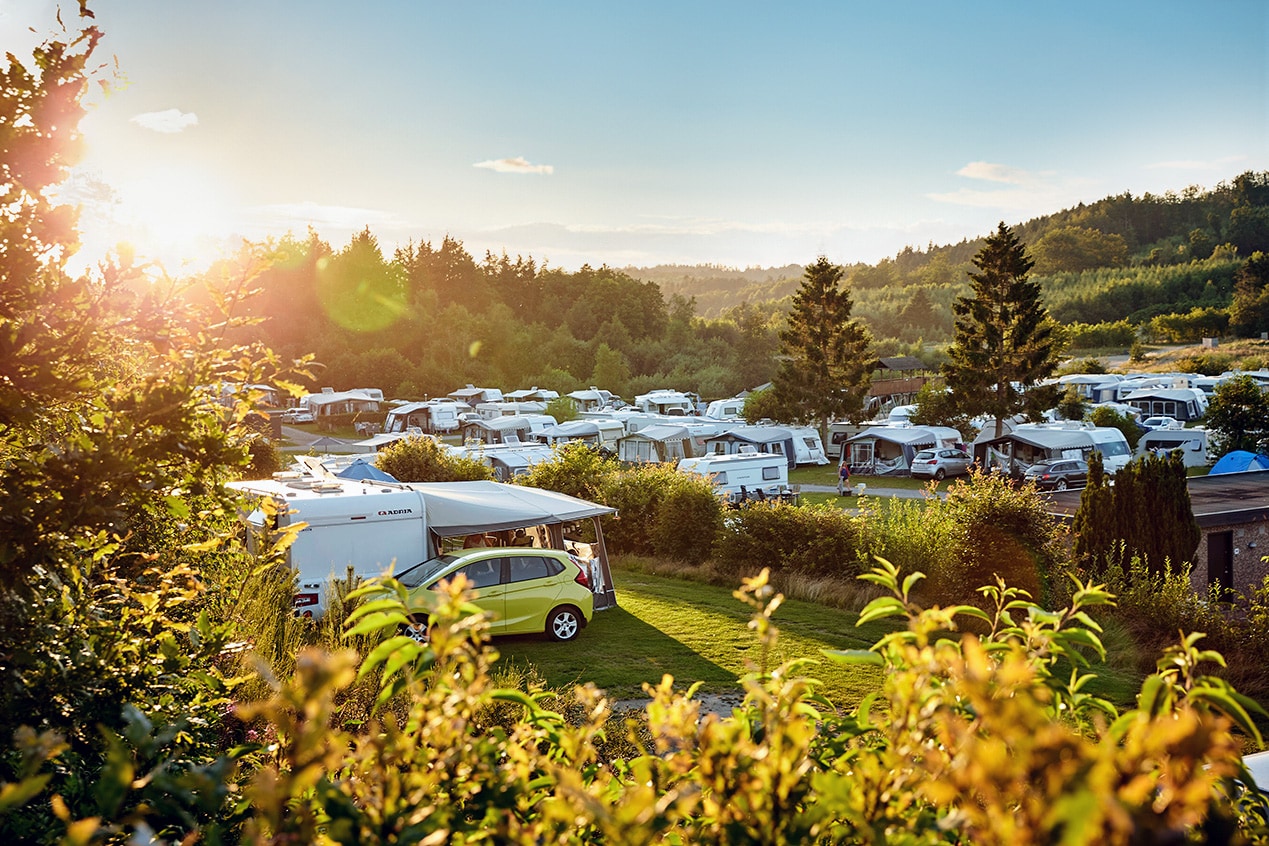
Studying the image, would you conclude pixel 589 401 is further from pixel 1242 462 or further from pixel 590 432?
pixel 1242 462

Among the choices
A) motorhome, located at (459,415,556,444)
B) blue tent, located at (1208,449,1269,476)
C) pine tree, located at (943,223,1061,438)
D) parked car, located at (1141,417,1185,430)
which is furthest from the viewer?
motorhome, located at (459,415,556,444)

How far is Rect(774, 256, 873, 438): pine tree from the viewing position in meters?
39.0

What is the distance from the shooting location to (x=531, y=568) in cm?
1086

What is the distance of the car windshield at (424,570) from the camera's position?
1070 centimetres

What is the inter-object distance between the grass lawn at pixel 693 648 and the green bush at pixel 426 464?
24.3 ft

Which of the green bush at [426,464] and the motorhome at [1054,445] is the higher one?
the green bush at [426,464]

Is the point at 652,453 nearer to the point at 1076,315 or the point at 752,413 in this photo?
the point at 752,413

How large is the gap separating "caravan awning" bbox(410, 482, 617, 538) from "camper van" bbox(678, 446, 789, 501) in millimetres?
12433

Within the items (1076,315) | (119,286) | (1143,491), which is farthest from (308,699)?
(1076,315)

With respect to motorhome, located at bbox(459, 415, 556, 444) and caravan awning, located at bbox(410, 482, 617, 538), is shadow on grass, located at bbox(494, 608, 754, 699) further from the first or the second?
motorhome, located at bbox(459, 415, 556, 444)

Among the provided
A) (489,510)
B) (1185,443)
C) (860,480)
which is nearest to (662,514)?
(489,510)

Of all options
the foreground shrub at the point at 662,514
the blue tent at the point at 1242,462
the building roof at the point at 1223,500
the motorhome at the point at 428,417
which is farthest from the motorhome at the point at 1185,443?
the motorhome at the point at 428,417

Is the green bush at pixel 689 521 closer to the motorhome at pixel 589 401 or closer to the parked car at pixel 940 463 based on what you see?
the parked car at pixel 940 463

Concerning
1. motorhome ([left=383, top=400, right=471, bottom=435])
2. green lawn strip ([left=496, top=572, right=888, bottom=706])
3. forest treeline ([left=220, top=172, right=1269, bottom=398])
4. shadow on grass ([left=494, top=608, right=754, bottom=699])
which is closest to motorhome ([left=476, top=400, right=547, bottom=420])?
motorhome ([left=383, top=400, right=471, bottom=435])
